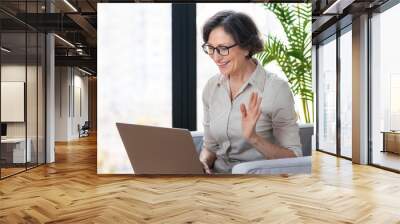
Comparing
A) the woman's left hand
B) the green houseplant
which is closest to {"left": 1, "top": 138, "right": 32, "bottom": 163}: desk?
the woman's left hand

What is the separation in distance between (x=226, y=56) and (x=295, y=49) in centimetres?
114

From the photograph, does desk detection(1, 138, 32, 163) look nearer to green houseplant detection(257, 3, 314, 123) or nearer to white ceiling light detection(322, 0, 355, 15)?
green houseplant detection(257, 3, 314, 123)

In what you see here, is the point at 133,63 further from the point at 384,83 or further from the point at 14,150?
the point at 384,83

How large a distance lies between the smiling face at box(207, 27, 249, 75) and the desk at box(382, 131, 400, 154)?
3.08 meters

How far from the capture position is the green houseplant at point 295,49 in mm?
6539

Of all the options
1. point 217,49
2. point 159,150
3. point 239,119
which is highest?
point 217,49

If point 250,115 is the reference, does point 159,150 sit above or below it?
below

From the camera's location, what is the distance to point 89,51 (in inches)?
581

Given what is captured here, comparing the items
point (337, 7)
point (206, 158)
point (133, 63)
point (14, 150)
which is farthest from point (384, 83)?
point (14, 150)

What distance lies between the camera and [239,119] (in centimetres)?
628

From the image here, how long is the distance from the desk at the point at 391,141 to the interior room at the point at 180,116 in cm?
3

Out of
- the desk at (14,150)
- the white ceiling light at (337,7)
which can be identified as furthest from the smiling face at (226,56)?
the desk at (14,150)

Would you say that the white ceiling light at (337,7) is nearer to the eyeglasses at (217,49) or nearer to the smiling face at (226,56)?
the smiling face at (226,56)

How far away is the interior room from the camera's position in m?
4.55
